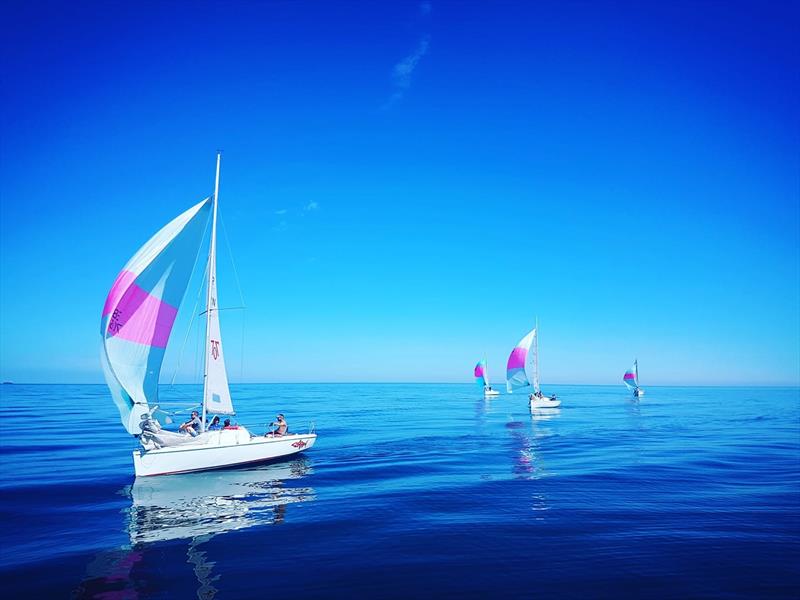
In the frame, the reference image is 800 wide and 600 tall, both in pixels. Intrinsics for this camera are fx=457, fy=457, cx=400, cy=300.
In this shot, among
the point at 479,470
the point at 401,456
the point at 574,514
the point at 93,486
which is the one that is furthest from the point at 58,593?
the point at 401,456

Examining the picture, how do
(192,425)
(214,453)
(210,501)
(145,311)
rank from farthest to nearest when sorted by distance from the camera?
(192,425) → (214,453) → (145,311) → (210,501)

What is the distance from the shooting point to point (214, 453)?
26.4 metres

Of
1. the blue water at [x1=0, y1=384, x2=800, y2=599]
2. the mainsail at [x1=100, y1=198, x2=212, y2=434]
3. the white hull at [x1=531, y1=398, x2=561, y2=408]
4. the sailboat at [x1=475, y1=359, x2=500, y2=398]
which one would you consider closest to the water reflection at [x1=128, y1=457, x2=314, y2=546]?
the blue water at [x1=0, y1=384, x2=800, y2=599]

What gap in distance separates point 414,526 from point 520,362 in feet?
225

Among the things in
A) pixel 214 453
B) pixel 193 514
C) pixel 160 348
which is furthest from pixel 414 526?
pixel 160 348

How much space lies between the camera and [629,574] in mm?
12891

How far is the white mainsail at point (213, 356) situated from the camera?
2702 centimetres

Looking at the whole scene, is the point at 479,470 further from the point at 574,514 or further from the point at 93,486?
the point at 93,486

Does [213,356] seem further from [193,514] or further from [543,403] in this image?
[543,403]

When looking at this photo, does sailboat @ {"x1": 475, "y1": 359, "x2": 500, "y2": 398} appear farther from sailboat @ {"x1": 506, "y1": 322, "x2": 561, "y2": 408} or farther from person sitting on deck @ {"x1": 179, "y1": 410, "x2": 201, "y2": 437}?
person sitting on deck @ {"x1": 179, "y1": 410, "x2": 201, "y2": 437}

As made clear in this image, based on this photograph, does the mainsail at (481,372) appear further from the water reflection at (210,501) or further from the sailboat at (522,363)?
the water reflection at (210,501)

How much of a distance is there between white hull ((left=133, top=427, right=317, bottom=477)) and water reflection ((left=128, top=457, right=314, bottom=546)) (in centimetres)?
65

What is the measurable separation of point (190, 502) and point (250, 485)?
386 centimetres

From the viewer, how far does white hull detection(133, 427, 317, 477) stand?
24.4 m
